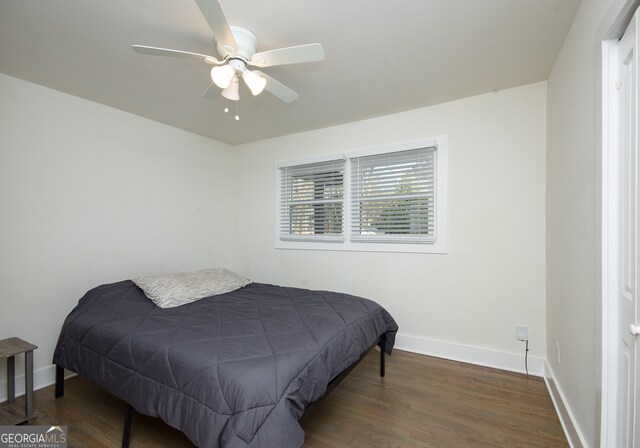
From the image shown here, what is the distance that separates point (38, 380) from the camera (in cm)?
249

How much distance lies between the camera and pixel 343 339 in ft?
6.48

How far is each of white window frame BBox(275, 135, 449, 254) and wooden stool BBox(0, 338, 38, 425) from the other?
2494 mm

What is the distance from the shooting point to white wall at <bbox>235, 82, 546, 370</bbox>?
2643mm

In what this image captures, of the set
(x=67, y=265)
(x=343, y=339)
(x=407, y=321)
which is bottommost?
(x=407, y=321)

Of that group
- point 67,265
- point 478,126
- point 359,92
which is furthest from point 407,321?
point 67,265

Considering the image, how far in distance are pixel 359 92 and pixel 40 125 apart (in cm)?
276

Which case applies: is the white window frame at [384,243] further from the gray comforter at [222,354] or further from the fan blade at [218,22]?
the fan blade at [218,22]

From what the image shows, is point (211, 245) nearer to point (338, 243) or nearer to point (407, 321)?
point (338, 243)

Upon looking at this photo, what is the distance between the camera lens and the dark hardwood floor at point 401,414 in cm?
183

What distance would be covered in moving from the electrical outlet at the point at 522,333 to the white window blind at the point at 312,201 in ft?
6.21

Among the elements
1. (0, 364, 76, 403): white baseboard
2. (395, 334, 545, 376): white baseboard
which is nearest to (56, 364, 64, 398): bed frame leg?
(0, 364, 76, 403): white baseboard

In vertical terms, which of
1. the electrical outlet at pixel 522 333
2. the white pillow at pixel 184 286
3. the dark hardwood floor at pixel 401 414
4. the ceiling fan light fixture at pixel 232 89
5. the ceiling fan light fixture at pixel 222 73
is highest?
the ceiling fan light fixture at pixel 232 89
